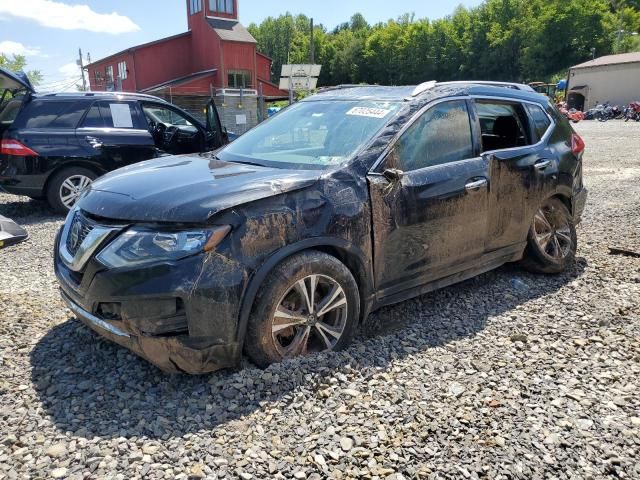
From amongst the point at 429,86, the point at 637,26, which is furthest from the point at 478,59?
the point at 429,86

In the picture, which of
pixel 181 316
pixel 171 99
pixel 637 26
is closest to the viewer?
pixel 181 316

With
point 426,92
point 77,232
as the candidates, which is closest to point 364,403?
point 77,232

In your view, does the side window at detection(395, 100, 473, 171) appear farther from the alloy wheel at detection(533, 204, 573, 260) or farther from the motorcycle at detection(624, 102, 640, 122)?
the motorcycle at detection(624, 102, 640, 122)

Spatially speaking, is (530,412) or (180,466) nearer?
(180,466)

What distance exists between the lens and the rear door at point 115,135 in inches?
310

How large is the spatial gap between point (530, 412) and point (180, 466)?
5.98 ft

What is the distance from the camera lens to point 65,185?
7.71 m

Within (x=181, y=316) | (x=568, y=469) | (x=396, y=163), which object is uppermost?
(x=396, y=163)

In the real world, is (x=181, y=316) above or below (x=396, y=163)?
below

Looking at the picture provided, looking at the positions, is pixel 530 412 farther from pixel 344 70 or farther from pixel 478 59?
pixel 344 70

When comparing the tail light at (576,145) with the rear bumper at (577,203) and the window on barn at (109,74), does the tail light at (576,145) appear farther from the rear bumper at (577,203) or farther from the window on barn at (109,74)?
the window on barn at (109,74)

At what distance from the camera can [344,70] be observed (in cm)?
9438

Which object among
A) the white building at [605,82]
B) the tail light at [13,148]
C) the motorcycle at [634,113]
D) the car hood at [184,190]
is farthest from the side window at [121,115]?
the white building at [605,82]

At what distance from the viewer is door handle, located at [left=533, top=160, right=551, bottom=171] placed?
457 centimetres
